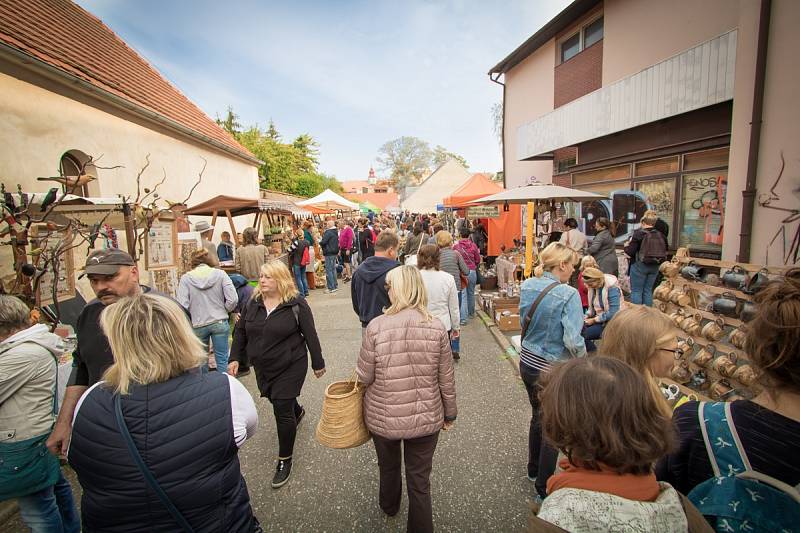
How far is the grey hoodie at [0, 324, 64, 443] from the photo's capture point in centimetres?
205

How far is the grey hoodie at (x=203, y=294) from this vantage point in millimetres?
4207

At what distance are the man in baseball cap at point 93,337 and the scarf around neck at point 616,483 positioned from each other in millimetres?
2644

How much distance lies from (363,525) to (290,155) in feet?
95.7

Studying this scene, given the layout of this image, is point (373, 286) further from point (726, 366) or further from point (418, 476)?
point (726, 366)

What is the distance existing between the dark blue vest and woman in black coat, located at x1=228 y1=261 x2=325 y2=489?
1587 millimetres

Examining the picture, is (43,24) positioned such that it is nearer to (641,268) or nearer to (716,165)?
(641,268)

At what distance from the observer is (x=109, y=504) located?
138cm

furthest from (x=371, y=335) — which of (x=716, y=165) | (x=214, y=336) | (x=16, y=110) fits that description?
(x=716, y=165)

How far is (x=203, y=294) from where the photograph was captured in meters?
4.22

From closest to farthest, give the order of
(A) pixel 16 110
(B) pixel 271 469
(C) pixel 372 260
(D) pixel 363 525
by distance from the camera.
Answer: (D) pixel 363 525 < (B) pixel 271 469 < (C) pixel 372 260 < (A) pixel 16 110

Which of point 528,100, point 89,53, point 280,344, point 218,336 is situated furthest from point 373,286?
point 528,100

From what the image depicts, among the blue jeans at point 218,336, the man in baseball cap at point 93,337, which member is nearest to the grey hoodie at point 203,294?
the blue jeans at point 218,336

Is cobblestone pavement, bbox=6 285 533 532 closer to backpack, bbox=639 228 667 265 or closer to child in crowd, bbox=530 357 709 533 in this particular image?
child in crowd, bbox=530 357 709 533

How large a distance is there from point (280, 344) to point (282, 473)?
1.08 metres
